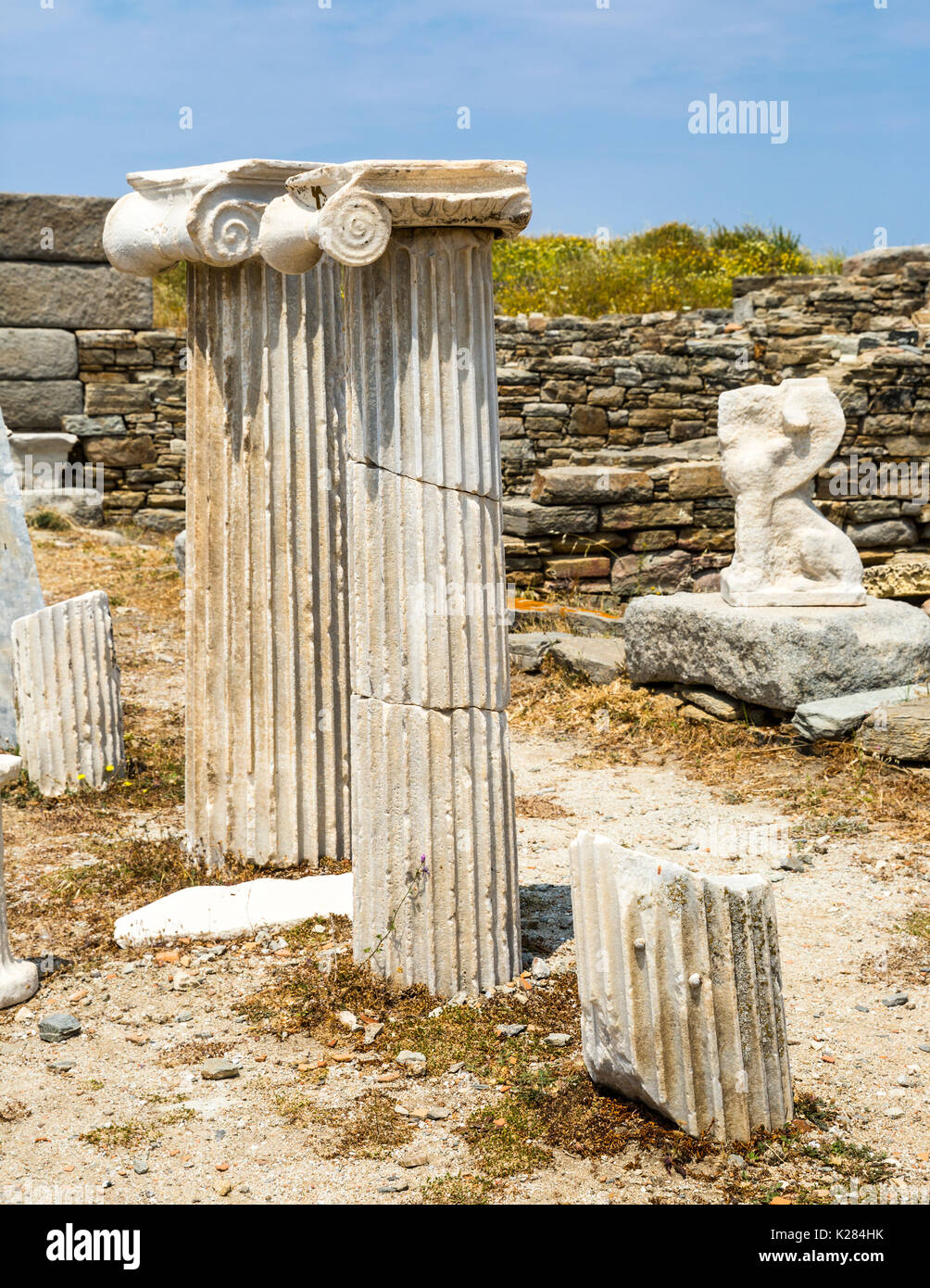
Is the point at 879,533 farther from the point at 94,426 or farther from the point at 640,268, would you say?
the point at 640,268

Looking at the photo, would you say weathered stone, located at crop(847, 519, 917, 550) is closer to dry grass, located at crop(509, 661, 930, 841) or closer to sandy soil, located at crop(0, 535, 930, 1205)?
dry grass, located at crop(509, 661, 930, 841)

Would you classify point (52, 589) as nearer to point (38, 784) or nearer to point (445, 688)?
point (38, 784)

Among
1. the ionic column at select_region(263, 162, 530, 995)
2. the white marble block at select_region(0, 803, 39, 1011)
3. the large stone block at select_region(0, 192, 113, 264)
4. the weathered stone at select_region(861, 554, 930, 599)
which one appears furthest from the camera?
the large stone block at select_region(0, 192, 113, 264)

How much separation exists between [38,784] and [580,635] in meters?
3.97

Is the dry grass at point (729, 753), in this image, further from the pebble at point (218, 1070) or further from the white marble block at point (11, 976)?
the white marble block at point (11, 976)

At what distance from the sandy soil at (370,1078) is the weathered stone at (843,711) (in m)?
0.85

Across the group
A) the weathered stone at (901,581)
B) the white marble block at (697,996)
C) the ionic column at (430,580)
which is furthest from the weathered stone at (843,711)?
the white marble block at (697,996)

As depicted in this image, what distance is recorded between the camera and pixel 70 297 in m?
12.2

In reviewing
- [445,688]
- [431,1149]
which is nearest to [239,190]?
[445,688]

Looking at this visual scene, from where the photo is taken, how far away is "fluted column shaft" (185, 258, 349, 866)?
15.2ft

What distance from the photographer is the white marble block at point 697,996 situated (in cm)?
302

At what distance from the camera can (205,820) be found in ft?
15.8

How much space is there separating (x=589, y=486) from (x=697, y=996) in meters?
6.90

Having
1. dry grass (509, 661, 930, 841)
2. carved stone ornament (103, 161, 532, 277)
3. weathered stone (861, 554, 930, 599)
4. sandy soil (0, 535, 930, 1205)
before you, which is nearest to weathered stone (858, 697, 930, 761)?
dry grass (509, 661, 930, 841)
